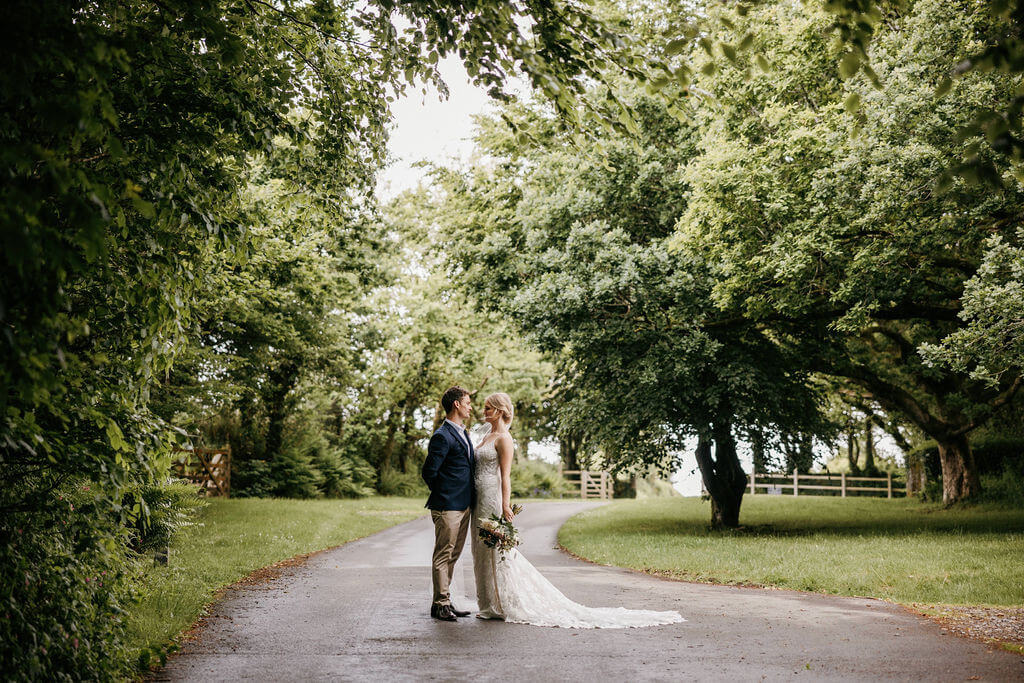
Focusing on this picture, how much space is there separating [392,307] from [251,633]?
31000mm

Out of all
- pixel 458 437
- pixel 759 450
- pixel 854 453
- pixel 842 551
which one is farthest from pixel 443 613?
pixel 854 453

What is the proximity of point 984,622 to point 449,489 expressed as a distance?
578 centimetres

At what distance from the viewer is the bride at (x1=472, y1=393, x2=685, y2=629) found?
7832mm

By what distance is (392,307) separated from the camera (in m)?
37.7

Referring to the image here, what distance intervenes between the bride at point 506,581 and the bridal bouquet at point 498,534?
0.23 feet

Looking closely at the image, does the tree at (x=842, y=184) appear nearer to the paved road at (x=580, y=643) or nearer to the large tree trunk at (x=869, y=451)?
the paved road at (x=580, y=643)

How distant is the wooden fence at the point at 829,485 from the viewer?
126 ft

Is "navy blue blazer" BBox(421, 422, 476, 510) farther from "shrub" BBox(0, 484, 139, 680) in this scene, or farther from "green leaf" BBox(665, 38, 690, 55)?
"green leaf" BBox(665, 38, 690, 55)

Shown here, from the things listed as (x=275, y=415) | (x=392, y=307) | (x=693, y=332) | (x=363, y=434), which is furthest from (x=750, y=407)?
(x=363, y=434)

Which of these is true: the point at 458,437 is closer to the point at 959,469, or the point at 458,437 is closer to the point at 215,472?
the point at 215,472

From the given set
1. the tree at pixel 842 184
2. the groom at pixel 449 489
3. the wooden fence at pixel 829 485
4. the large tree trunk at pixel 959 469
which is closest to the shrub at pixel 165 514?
the groom at pixel 449 489

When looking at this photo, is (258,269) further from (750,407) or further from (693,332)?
(750,407)

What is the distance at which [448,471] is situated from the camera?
8.23m

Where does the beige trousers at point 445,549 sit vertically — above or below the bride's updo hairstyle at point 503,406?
below
